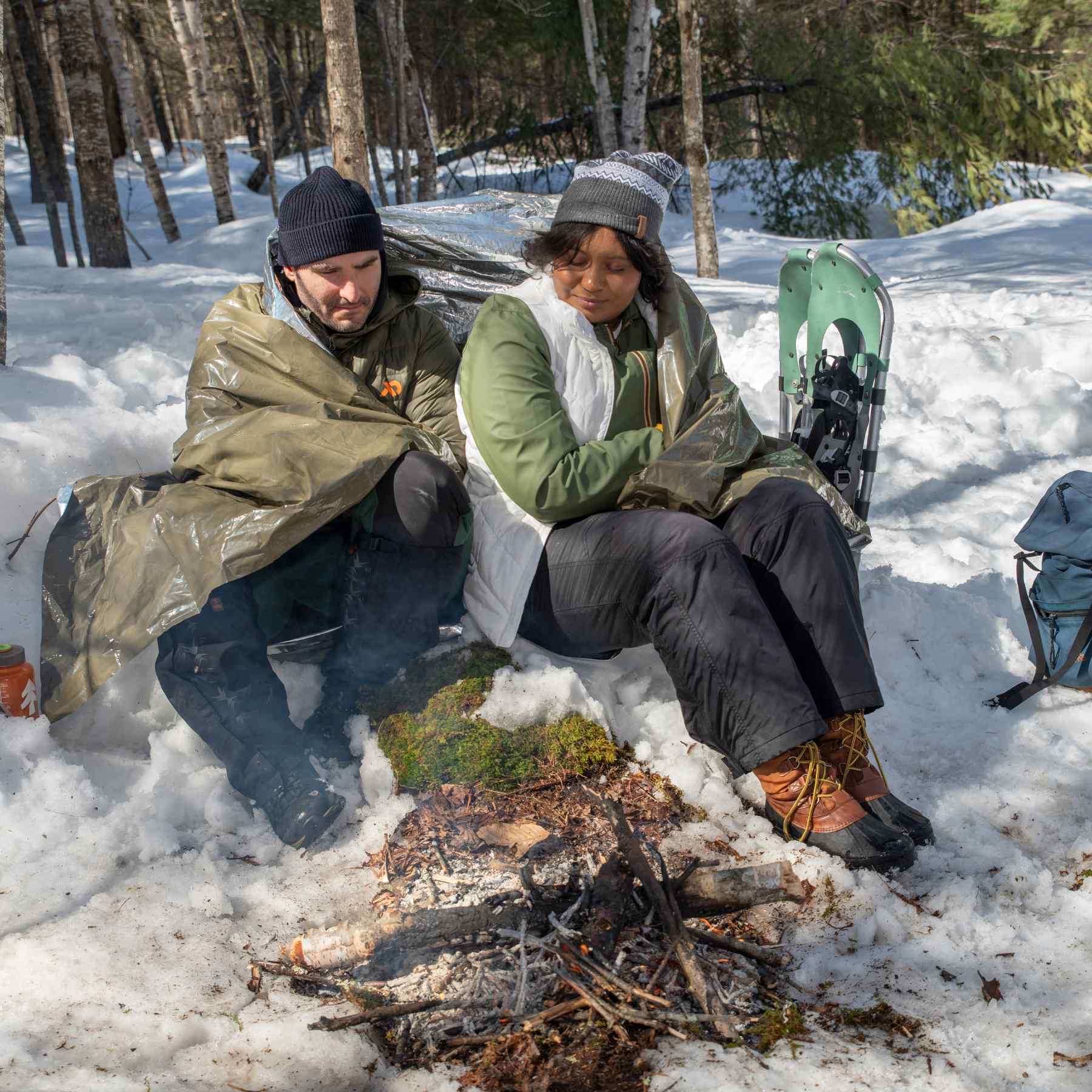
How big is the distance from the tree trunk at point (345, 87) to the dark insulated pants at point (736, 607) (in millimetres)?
4211

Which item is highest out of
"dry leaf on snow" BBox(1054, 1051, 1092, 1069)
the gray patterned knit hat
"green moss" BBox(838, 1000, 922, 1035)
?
the gray patterned knit hat

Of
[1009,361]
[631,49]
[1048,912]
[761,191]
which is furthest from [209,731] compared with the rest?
[761,191]

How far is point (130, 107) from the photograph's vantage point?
43.5ft

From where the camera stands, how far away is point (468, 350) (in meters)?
2.70

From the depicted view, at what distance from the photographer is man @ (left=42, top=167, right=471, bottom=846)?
8.36 feet

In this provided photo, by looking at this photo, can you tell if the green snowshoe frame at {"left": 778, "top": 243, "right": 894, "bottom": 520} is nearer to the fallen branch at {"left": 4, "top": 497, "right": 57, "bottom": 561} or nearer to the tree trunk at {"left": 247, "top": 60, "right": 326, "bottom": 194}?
the fallen branch at {"left": 4, "top": 497, "right": 57, "bottom": 561}

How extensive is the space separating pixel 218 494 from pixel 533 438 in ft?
2.87

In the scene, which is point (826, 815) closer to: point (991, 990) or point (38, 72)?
point (991, 990)

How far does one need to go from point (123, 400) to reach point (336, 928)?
8.75ft

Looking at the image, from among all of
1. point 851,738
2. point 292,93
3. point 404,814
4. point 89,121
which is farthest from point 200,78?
point 851,738

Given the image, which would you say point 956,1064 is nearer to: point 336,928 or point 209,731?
point 336,928

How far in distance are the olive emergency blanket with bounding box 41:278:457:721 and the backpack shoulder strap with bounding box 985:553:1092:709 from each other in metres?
1.86

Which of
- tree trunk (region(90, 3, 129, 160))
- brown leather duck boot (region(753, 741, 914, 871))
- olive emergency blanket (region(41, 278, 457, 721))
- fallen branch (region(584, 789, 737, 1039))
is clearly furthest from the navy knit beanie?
tree trunk (region(90, 3, 129, 160))

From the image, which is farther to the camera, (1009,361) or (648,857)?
(1009,361)
